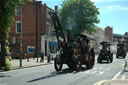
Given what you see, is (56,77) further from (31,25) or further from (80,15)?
(31,25)

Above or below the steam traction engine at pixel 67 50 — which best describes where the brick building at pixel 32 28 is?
above

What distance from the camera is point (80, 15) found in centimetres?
4216

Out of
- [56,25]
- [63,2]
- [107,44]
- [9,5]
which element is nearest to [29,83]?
[56,25]

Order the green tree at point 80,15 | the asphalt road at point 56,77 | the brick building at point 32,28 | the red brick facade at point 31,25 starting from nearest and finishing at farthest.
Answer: the asphalt road at point 56,77
the green tree at point 80,15
the brick building at point 32,28
the red brick facade at point 31,25

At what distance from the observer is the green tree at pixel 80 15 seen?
42375mm

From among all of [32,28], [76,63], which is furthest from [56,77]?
[32,28]

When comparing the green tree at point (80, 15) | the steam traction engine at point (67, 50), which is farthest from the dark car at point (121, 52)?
the steam traction engine at point (67, 50)

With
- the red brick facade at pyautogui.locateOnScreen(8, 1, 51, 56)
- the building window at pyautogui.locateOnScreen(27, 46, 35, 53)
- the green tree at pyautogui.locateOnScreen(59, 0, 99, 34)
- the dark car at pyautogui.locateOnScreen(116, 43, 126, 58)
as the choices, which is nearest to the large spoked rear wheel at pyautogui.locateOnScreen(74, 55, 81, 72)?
the building window at pyautogui.locateOnScreen(27, 46, 35, 53)

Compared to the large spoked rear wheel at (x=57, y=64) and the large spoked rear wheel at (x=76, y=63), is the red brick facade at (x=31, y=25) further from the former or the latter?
the large spoked rear wheel at (x=76, y=63)

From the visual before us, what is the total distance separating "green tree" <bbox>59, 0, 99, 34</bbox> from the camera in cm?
4238

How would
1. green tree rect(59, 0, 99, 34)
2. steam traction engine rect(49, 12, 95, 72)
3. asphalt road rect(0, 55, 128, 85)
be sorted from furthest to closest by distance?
green tree rect(59, 0, 99, 34), steam traction engine rect(49, 12, 95, 72), asphalt road rect(0, 55, 128, 85)

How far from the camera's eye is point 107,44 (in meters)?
32.1

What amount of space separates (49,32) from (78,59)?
28.7 meters

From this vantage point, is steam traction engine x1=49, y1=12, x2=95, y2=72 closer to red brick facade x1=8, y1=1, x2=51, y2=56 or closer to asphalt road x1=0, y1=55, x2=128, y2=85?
asphalt road x1=0, y1=55, x2=128, y2=85
